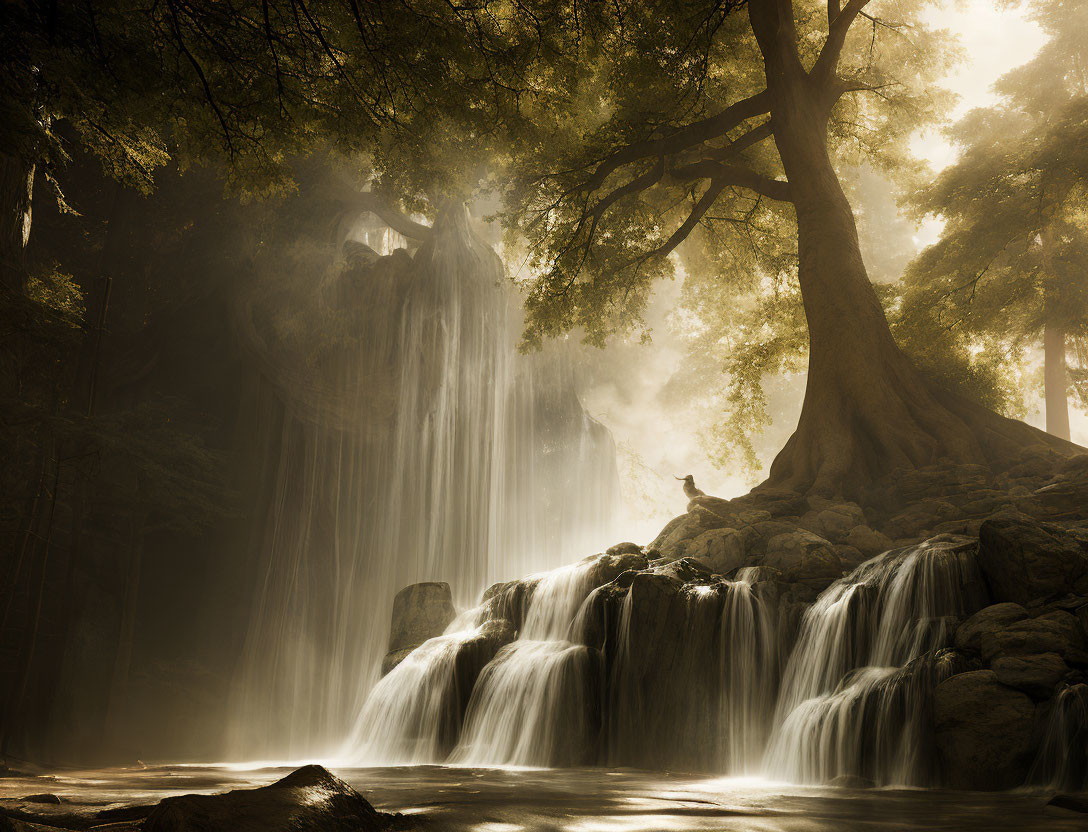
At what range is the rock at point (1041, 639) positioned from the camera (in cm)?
560

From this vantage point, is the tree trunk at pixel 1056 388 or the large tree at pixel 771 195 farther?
the tree trunk at pixel 1056 388

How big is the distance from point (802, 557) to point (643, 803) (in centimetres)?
591

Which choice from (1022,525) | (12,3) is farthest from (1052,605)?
(12,3)

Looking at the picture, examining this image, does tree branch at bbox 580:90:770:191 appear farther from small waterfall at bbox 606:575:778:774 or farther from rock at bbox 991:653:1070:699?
rock at bbox 991:653:1070:699

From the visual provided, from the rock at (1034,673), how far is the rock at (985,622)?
545 mm

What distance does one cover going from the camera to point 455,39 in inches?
339

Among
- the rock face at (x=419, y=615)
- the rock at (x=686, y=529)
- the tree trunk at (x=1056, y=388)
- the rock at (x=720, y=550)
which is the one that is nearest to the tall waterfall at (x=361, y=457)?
the rock face at (x=419, y=615)

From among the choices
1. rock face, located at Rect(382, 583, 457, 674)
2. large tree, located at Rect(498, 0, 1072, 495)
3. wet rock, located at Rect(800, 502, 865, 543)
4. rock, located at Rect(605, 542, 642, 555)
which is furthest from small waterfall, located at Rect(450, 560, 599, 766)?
large tree, located at Rect(498, 0, 1072, 495)

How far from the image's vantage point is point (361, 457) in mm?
23031

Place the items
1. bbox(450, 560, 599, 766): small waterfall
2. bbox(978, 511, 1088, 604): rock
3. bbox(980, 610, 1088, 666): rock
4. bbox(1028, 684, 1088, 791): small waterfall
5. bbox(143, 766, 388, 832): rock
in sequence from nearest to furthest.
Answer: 1. bbox(143, 766, 388, 832): rock
2. bbox(1028, 684, 1088, 791): small waterfall
3. bbox(980, 610, 1088, 666): rock
4. bbox(978, 511, 1088, 604): rock
5. bbox(450, 560, 599, 766): small waterfall

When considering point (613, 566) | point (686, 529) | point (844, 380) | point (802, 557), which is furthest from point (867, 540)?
point (613, 566)

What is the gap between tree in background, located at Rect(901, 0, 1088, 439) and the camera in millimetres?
13320

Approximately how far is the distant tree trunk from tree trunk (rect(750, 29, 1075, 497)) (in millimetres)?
12826

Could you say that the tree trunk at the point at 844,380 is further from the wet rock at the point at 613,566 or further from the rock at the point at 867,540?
the wet rock at the point at 613,566
